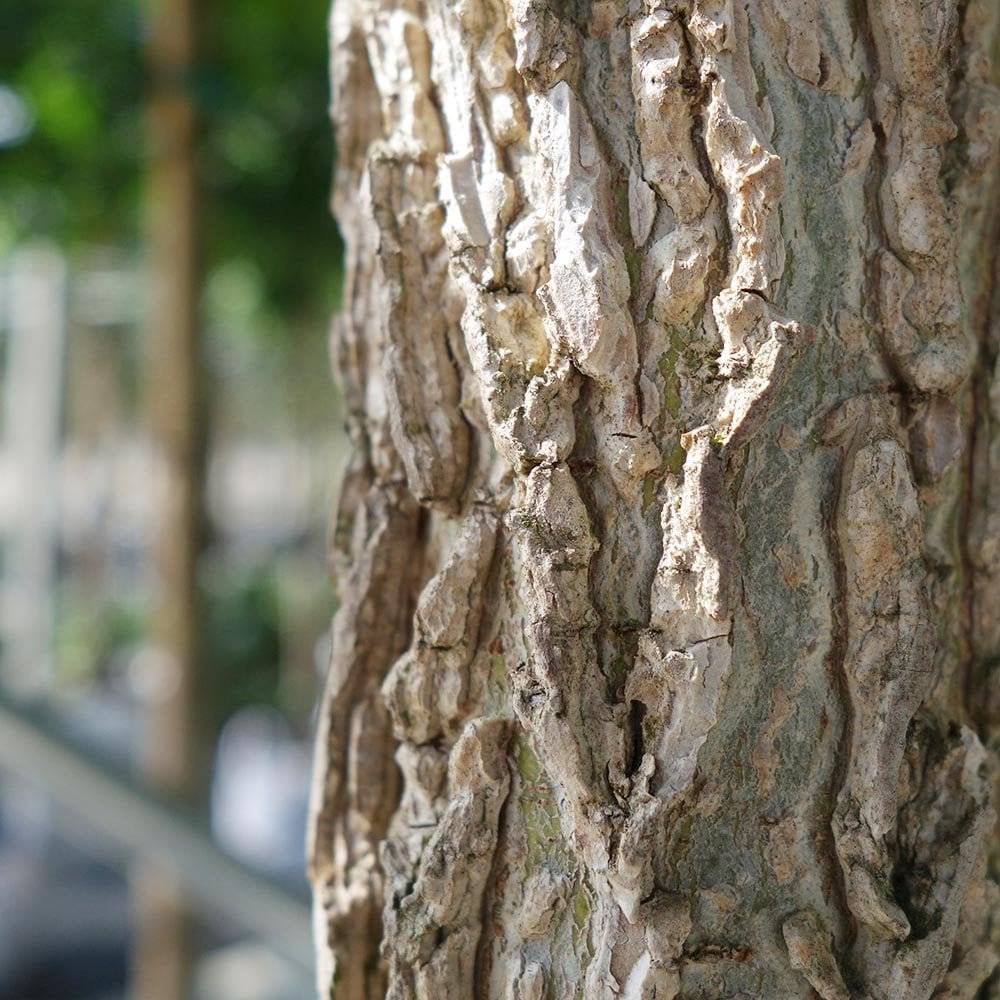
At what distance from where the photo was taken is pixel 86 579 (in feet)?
14.1

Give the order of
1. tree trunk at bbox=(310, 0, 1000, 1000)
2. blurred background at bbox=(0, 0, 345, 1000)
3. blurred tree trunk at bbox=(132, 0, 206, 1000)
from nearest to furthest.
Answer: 1. tree trunk at bbox=(310, 0, 1000, 1000)
2. blurred background at bbox=(0, 0, 345, 1000)
3. blurred tree trunk at bbox=(132, 0, 206, 1000)

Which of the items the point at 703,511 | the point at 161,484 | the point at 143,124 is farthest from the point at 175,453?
the point at 703,511

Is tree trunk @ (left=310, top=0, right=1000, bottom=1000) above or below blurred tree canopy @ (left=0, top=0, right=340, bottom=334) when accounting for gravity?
below

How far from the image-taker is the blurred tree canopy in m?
1.81

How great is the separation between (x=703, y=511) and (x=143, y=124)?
1692 millimetres

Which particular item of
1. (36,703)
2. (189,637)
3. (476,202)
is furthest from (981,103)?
(189,637)

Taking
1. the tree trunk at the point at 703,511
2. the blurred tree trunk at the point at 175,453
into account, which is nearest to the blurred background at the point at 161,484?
the blurred tree trunk at the point at 175,453

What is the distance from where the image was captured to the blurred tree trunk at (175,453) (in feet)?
5.90

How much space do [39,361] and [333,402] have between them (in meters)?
0.97

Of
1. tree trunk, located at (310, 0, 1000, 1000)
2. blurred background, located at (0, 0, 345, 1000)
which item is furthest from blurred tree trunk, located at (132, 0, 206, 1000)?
tree trunk, located at (310, 0, 1000, 1000)

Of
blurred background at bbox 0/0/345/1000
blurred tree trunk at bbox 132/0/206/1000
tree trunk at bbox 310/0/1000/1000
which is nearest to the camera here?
tree trunk at bbox 310/0/1000/1000

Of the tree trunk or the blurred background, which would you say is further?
the blurred background

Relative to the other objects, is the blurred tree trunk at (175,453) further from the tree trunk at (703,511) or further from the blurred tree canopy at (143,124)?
the tree trunk at (703,511)

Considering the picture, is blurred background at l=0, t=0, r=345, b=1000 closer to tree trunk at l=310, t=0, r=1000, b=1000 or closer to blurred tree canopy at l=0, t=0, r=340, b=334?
blurred tree canopy at l=0, t=0, r=340, b=334
